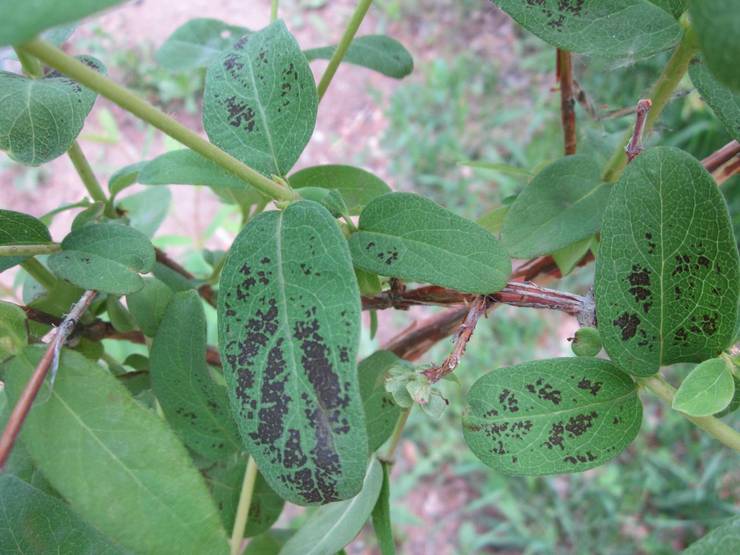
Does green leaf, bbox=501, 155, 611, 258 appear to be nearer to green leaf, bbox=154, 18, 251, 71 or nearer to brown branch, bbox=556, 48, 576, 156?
brown branch, bbox=556, 48, 576, 156

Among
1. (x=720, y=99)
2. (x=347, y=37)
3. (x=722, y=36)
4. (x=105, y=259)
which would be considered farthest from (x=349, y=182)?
(x=722, y=36)

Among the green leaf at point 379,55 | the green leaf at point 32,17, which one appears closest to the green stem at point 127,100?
the green leaf at point 32,17

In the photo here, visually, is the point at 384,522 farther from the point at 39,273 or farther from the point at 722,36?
the point at 722,36

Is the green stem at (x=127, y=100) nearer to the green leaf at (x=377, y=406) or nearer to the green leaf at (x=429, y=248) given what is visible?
the green leaf at (x=429, y=248)

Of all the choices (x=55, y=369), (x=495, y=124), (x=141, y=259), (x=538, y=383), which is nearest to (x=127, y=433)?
(x=55, y=369)

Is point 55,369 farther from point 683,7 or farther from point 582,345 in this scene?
point 683,7
